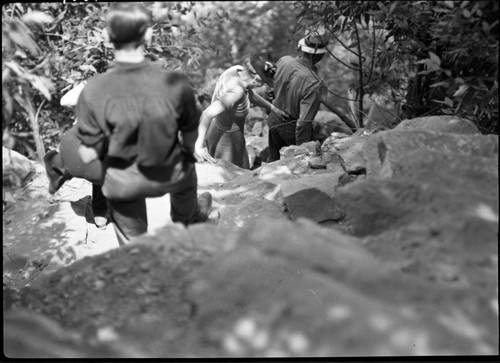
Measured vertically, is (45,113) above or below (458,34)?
below

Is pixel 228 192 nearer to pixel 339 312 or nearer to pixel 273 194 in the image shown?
pixel 273 194

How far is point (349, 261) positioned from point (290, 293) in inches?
12.9

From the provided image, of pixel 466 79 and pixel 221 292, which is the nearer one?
pixel 221 292

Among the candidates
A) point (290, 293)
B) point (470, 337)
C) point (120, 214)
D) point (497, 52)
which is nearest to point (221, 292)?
point (290, 293)

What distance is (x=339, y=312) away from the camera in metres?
3.51

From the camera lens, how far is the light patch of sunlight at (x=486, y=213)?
3.70 m

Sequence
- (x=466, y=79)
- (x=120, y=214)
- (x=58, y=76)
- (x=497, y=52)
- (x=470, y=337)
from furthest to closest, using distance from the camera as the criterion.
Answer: (x=58, y=76), (x=466, y=79), (x=497, y=52), (x=120, y=214), (x=470, y=337)

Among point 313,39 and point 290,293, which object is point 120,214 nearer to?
point 290,293

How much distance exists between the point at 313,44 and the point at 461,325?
4.51m

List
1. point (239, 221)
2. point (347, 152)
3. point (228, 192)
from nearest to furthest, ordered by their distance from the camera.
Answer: point (239, 221)
point (347, 152)
point (228, 192)

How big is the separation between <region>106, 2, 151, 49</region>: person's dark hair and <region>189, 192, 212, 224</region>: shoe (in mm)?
1171

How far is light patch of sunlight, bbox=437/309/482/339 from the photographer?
3457 mm

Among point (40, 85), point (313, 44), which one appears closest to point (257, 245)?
point (40, 85)

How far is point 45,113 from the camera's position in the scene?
23.0ft
